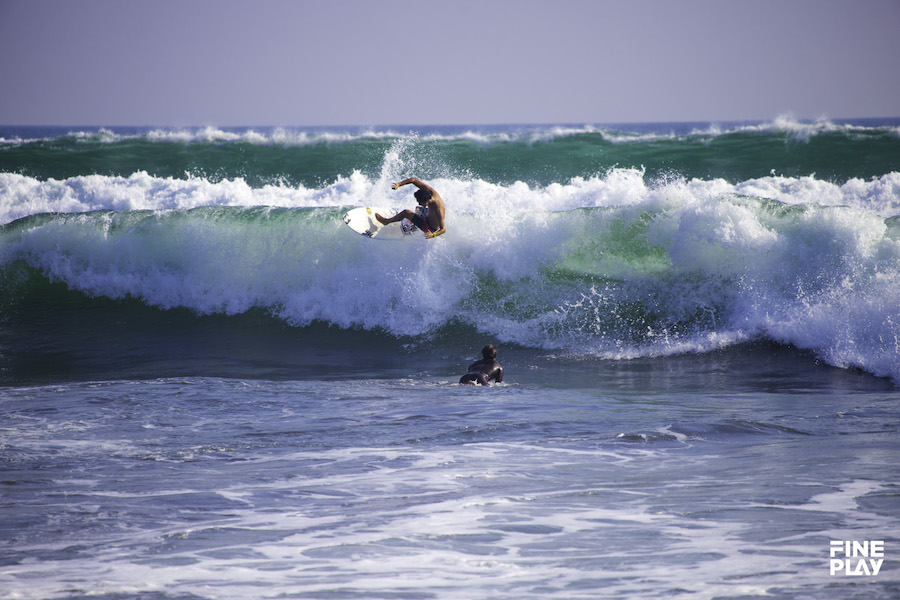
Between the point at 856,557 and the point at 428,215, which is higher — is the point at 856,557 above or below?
below

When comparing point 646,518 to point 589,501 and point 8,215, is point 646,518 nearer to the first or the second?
point 589,501

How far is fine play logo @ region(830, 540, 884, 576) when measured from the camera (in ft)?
13.5

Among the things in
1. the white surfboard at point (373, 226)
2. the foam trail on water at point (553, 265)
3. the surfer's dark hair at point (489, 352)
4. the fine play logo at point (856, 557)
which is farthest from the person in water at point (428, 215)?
the fine play logo at point (856, 557)

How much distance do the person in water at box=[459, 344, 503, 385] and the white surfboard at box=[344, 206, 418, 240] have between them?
325 cm

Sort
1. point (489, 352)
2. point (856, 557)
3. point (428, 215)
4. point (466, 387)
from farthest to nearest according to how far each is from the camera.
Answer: point (428, 215) < point (489, 352) < point (466, 387) < point (856, 557)

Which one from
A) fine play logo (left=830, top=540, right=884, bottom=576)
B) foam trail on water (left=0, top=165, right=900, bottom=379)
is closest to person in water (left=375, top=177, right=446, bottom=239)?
foam trail on water (left=0, top=165, right=900, bottom=379)

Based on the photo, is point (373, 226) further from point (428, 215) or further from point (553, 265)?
point (553, 265)

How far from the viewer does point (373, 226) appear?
12547 millimetres

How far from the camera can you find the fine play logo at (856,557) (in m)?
4.12

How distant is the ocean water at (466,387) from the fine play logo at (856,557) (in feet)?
0.11

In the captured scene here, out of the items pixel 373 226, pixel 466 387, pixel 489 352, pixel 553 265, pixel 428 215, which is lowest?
pixel 466 387

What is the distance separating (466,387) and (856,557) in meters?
5.47

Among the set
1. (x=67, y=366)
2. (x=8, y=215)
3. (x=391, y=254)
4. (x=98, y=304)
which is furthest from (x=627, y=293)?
(x=8, y=215)

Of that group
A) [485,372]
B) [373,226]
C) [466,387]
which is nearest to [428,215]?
[373,226]
